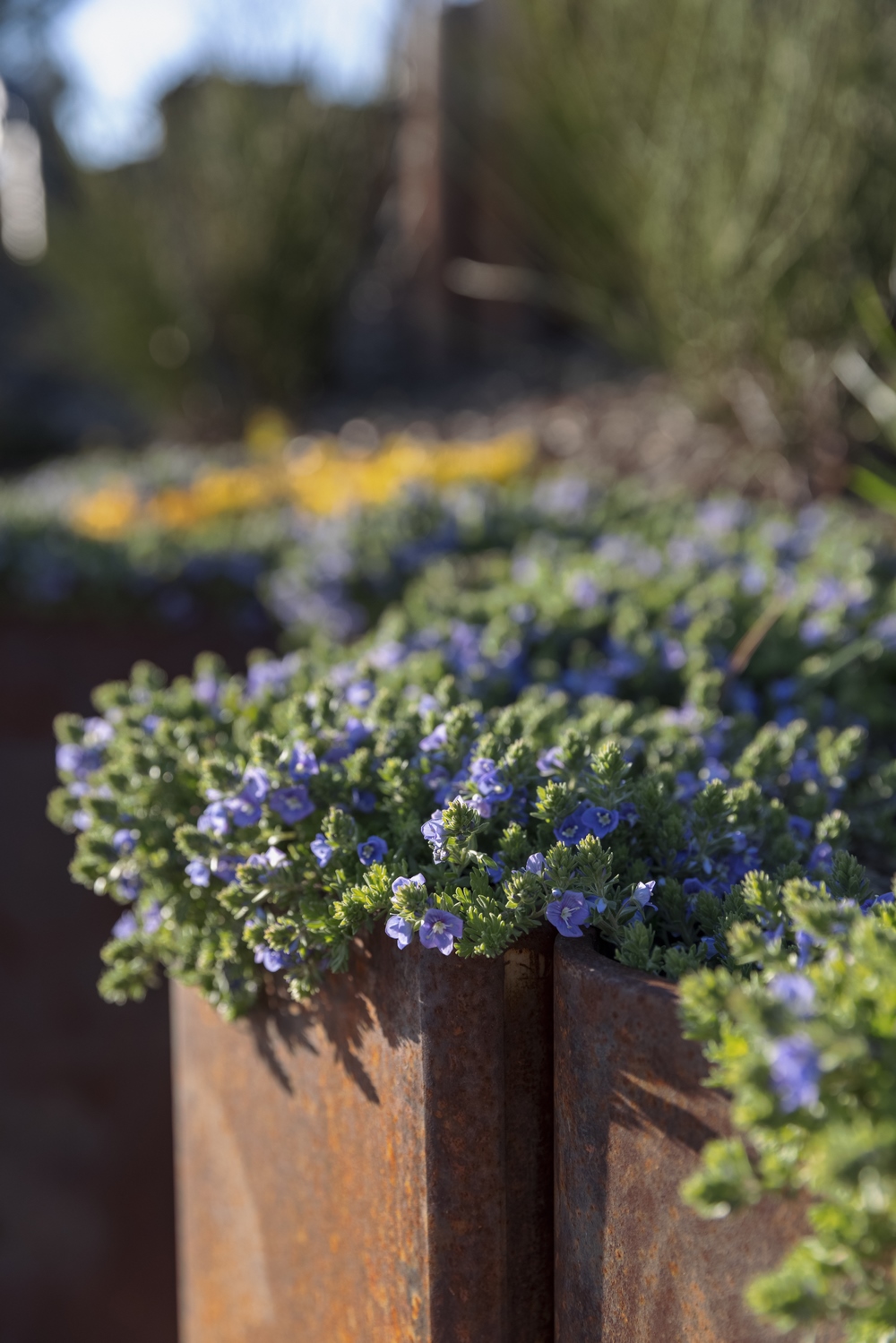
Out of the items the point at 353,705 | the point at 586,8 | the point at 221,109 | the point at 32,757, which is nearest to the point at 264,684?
the point at 353,705

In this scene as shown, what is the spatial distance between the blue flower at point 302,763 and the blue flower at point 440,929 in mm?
268

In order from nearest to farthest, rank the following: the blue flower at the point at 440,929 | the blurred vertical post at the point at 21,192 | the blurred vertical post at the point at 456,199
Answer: the blue flower at the point at 440,929, the blurred vertical post at the point at 456,199, the blurred vertical post at the point at 21,192

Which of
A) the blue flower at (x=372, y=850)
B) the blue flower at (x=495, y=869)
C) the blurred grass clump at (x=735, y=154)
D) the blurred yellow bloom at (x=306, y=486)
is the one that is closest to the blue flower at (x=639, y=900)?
the blue flower at (x=495, y=869)

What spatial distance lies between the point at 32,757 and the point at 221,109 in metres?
3.87

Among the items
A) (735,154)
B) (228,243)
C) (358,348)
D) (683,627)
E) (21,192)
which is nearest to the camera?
(683,627)

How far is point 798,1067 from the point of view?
0.69m

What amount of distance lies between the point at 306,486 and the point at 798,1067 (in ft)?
10.1

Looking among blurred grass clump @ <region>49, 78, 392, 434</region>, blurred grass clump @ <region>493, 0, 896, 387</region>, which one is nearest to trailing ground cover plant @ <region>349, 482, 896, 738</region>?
blurred grass clump @ <region>493, 0, 896, 387</region>

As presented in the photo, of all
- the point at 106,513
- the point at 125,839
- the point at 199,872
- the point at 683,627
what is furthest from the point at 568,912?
the point at 106,513

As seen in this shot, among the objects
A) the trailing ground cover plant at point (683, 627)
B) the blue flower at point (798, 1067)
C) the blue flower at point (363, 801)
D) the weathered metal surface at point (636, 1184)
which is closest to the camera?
the blue flower at point (798, 1067)

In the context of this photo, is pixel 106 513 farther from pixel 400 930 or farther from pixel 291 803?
pixel 400 930

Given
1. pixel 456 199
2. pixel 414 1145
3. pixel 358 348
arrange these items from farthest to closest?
pixel 358 348 → pixel 456 199 → pixel 414 1145

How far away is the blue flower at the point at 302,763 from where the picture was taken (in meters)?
1.18

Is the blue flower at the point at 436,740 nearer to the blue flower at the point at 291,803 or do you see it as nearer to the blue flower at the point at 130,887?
the blue flower at the point at 291,803
